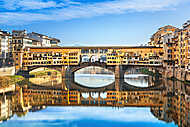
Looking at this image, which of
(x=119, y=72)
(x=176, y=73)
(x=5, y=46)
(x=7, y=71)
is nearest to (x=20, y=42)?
(x=5, y=46)

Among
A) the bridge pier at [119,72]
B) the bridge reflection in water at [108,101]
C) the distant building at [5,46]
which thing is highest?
the distant building at [5,46]

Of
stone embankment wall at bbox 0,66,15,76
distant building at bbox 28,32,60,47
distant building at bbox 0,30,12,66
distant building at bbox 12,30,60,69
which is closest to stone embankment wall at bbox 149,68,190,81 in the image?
distant building at bbox 12,30,60,69

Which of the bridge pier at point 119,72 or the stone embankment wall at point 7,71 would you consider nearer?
the stone embankment wall at point 7,71

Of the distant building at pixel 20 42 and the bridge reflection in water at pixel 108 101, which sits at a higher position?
the distant building at pixel 20 42

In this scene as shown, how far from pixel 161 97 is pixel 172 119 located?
12039 millimetres

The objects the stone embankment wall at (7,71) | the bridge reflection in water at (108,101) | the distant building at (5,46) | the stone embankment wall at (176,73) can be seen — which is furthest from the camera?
the distant building at (5,46)

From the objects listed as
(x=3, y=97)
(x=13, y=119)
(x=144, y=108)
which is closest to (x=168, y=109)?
(x=144, y=108)

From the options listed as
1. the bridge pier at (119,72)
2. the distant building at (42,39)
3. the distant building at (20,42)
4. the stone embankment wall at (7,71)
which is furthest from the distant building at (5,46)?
the bridge pier at (119,72)

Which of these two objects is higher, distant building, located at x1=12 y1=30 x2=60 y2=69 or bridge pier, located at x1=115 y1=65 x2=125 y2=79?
distant building, located at x1=12 y1=30 x2=60 y2=69

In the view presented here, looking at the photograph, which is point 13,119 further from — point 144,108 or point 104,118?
point 144,108

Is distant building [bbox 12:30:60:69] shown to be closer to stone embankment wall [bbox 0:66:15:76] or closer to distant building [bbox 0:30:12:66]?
distant building [bbox 0:30:12:66]

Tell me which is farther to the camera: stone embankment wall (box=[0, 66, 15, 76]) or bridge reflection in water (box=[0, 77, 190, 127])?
stone embankment wall (box=[0, 66, 15, 76])

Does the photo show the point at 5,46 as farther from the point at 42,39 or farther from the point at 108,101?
the point at 108,101

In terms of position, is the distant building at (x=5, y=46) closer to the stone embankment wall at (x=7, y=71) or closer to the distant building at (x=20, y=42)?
the distant building at (x=20, y=42)
